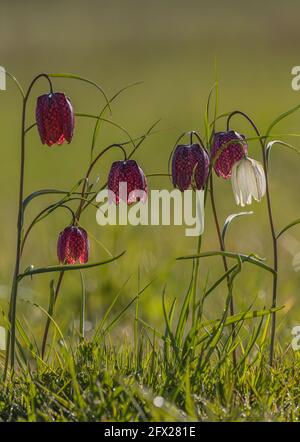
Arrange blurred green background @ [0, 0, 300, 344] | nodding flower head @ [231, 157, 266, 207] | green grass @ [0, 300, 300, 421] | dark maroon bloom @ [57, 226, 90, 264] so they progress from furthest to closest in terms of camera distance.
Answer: blurred green background @ [0, 0, 300, 344] < dark maroon bloom @ [57, 226, 90, 264] < nodding flower head @ [231, 157, 266, 207] < green grass @ [0, 300, 300, 421]

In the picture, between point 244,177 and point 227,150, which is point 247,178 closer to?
point 244,177

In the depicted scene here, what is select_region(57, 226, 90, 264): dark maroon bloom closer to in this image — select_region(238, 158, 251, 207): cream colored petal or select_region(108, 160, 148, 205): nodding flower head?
select_region(108, 160, 148, 205): nodding flower head

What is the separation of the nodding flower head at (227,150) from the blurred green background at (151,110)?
10 centimetres

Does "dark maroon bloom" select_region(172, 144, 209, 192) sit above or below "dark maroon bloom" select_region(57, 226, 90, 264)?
above

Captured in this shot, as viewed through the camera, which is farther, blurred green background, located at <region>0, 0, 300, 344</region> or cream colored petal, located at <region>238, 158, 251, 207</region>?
blurred green background, located at <region>0, 0, 300, 344</region>

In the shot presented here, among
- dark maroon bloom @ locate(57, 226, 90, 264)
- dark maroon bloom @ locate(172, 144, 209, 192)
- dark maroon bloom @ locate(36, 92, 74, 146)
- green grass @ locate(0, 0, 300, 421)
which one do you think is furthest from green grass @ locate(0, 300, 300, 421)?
dark maroon bloom @ locate(36, 92, 74, 146)

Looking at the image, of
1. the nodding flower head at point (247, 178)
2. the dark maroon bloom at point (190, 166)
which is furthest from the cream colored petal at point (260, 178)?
the dark maroon bloom at point (190, 166)

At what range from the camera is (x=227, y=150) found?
243 centimetres

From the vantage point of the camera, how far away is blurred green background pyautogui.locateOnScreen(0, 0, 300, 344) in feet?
13.0

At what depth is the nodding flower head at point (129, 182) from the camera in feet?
7.81

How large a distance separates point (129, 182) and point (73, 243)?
204 mm

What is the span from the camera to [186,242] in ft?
16.6

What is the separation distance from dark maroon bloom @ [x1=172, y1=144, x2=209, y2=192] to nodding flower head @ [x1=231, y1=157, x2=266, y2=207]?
7 cm

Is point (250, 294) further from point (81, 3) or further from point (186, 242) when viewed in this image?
point (81, 3)
